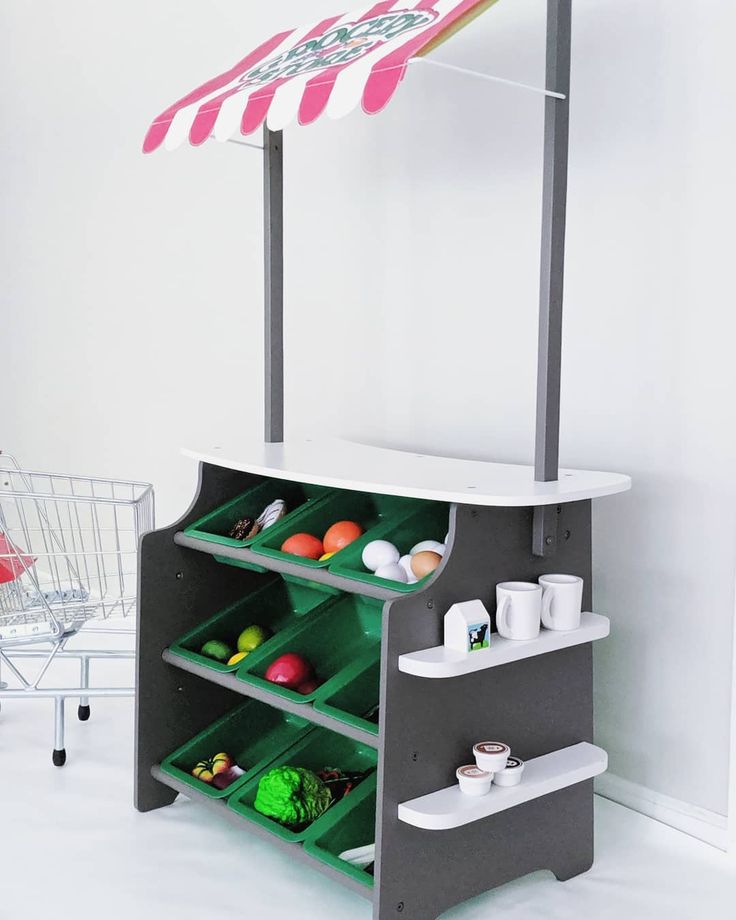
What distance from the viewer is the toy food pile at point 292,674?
2277mm

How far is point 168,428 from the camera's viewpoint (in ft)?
13.4

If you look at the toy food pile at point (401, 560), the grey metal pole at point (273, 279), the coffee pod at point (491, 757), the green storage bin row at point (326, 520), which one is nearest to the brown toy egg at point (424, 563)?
the toy food pile at point (401, 560)

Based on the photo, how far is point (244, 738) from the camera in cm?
262

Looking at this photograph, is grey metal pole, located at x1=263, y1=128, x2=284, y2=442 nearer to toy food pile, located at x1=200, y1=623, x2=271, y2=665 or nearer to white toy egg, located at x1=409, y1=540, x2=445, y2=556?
toy food pile, located at x1=200, y1=623, x2=271, y2=665

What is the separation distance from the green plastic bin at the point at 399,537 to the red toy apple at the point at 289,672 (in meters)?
0.28

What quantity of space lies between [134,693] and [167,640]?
20 cm

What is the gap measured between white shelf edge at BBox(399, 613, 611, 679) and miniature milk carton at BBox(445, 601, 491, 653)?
0.05 ft

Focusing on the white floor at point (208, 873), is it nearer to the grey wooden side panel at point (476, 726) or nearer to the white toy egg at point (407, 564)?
the grey wooden side panel at point (476, 726)

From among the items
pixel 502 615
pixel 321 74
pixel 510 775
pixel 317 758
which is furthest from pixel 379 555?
pixel 321 74

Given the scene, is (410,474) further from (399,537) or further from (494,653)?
(494,653)

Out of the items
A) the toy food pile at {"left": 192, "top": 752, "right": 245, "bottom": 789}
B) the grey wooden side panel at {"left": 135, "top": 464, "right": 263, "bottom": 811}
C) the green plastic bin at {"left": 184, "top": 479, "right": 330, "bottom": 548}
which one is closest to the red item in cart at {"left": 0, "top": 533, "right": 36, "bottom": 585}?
the grey wooden side panel at {"left": 135, "top": 464, "right": 263, "bottom": 811}

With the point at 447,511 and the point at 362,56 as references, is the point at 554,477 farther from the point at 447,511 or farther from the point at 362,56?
the point at 362,56

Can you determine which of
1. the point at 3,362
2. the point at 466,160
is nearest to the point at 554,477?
the point at 466,160

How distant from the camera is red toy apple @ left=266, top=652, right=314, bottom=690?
2.28 metres
